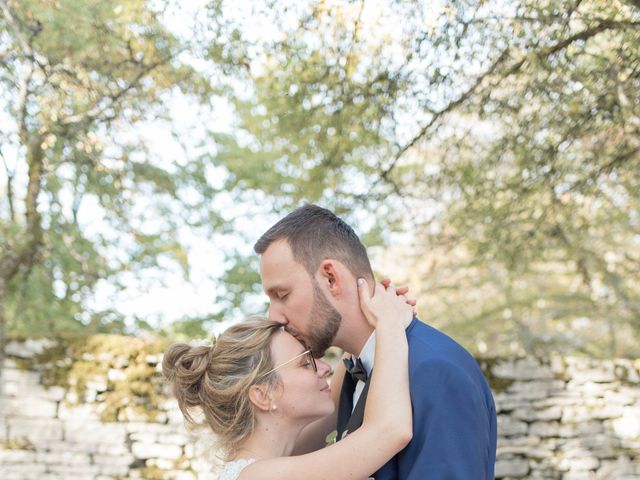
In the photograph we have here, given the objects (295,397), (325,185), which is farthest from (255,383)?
(325,185)

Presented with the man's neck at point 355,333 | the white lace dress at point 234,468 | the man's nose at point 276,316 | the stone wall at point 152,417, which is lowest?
the white lace dress at point 234,468

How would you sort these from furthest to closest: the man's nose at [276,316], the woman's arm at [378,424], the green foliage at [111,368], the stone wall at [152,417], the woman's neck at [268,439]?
1. the green foliage at [111,368]
2. the stone wall at [152,417]
3. the woman's neck at [268,439]
4. the man's nose at [276,316]
5. the woman's arm at [378,424]

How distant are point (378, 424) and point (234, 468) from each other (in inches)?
31.4

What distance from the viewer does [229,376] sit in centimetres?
313

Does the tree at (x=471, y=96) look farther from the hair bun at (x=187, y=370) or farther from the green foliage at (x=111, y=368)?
the hair bun at (x=187, y=370)

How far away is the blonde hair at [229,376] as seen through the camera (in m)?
3.12

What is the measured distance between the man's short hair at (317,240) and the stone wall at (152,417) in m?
4.50

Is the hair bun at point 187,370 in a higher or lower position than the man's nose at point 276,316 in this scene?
lower

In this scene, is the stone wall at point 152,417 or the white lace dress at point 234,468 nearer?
the white lace dress at point 234,468

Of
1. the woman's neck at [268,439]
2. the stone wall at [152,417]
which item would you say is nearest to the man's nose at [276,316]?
the woman's neck at [268,439]

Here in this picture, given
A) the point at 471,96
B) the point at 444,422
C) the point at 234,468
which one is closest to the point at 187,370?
the point at 234,468

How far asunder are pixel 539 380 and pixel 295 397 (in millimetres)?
4684

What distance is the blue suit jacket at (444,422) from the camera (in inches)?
93.2

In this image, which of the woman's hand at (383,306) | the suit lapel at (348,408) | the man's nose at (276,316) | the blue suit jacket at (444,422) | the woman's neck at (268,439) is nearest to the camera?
the blue suit jacket at (444,422)
